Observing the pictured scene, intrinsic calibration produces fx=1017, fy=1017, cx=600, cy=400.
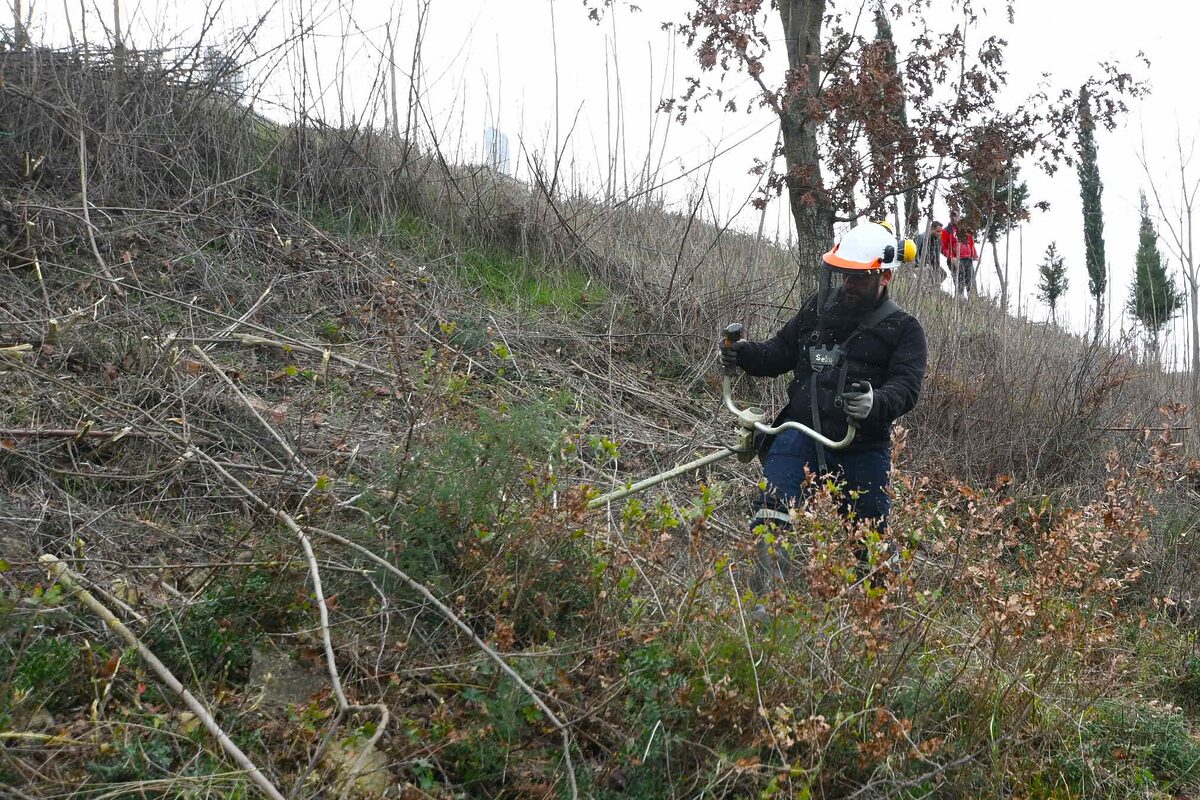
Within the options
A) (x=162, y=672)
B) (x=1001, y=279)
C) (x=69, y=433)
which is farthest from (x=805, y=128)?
(x=162, y=672)

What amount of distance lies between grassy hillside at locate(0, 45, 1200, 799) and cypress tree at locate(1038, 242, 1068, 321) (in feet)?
9.06

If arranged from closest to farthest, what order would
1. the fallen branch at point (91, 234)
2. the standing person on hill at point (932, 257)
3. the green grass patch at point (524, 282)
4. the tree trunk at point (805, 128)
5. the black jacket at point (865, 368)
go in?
the black jacket at point (865, 368)
the fallen branch at point (91, 234)
the tree trunk at point (805, 128)
the green grass patch at point (524, 282)
the standing person on hill at point (932, 257)

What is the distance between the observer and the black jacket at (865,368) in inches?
179

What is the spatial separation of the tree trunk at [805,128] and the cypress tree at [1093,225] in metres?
1.88

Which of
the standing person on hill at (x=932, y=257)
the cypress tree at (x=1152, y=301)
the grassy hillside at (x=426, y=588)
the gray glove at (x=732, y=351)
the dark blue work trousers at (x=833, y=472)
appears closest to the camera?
the grassy hillside at (x=426, y=588)

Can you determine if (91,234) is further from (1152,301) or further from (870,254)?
(1152,301)

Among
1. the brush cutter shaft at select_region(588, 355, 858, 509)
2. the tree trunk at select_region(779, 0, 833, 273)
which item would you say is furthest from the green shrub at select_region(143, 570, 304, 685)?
the tree trunk at select_region(779, 0, 833, 273)

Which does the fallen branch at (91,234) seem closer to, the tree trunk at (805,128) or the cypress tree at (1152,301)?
the tree trunk at (805,128)

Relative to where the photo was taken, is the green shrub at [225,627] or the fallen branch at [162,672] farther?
the green shrub at [225,627]

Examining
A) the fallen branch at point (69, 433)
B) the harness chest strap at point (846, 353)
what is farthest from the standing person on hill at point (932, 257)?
the fallen branch at point (69, 433)

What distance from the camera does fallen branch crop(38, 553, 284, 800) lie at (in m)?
2.59

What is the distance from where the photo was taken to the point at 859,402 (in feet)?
14.3

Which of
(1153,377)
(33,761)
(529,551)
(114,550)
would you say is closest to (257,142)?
(114,550)

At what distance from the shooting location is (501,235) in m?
8.65
